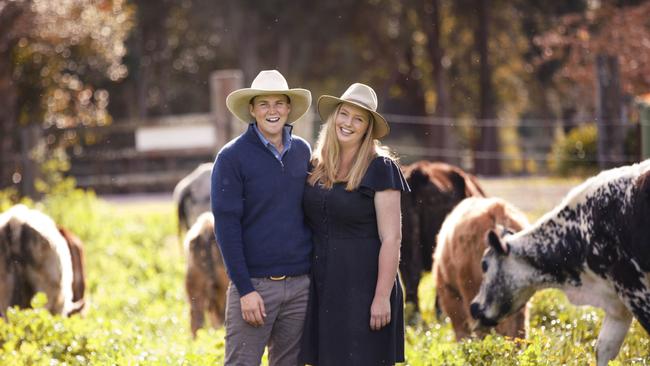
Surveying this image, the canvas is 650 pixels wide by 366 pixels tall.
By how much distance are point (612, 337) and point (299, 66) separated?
Answer: 31.0 meters

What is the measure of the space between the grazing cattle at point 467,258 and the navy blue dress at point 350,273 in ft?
7.98

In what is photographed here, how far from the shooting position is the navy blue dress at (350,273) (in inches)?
209

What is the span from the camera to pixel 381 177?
528 cm

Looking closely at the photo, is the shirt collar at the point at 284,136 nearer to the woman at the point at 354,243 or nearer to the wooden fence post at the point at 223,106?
the woman at the point at 354,243

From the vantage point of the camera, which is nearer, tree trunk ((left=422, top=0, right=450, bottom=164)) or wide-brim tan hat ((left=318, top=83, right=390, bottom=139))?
wide-brim tan hat ((left=318, top=83, right=390, bottom=139))

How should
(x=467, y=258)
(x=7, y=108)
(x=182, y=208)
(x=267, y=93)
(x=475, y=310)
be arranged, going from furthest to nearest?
(x=7, y=108), (x=182, y=208), (x=467, y=258), (x=475, y=310), (x=267, y=93)

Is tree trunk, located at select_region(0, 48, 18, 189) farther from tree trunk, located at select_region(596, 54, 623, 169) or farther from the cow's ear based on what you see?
the cow's ear

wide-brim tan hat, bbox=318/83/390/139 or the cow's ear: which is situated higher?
wide-brim tan hat, bbox=318/83/390/139

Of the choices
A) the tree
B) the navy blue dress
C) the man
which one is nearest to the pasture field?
the navy blue dress

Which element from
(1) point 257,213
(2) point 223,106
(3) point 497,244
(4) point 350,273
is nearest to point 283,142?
(1) point 257,213

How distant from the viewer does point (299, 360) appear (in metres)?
5.52

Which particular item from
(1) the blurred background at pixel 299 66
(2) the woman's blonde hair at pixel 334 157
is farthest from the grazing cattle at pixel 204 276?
(1) the blurred background at pixel 299 66

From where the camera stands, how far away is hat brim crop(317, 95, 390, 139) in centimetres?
544

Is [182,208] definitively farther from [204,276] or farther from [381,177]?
[381,177]
